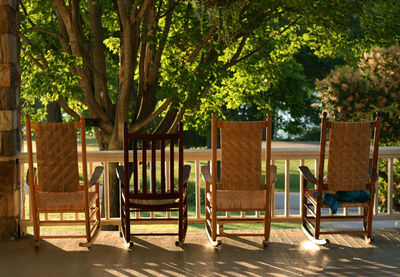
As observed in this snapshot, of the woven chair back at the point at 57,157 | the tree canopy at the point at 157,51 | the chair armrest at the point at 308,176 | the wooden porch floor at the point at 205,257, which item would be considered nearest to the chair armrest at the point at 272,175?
the chair armrest at the point at 308,176

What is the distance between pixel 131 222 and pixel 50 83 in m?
2.93

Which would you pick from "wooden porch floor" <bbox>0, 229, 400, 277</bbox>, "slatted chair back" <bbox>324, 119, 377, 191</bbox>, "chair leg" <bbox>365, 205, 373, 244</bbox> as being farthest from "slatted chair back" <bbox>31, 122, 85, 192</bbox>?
"chair leg" <bbox>365, 205, 373, 244</bbox>

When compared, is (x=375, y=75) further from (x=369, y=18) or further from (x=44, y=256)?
(x=44, y=256)

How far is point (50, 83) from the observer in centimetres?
638

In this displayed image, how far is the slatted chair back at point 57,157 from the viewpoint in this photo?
12.7 feet

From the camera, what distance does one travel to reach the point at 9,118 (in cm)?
425

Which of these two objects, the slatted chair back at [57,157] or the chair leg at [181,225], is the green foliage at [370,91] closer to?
the chair leg at [181,225]

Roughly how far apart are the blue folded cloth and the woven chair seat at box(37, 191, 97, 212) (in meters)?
1.91

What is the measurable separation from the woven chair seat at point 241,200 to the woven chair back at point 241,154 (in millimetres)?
110

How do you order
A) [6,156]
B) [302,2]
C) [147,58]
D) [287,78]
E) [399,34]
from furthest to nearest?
1. [287,78]
2. [399,34]
3. [147,58]
4. [302,2]
5. [6,156]

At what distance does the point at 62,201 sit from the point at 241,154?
1.48 m

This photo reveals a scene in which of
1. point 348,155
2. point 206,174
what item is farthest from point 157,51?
point 348,155

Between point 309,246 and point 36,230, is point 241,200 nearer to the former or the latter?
point 309,246

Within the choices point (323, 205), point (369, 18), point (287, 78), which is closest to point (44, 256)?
point (323, 205)
